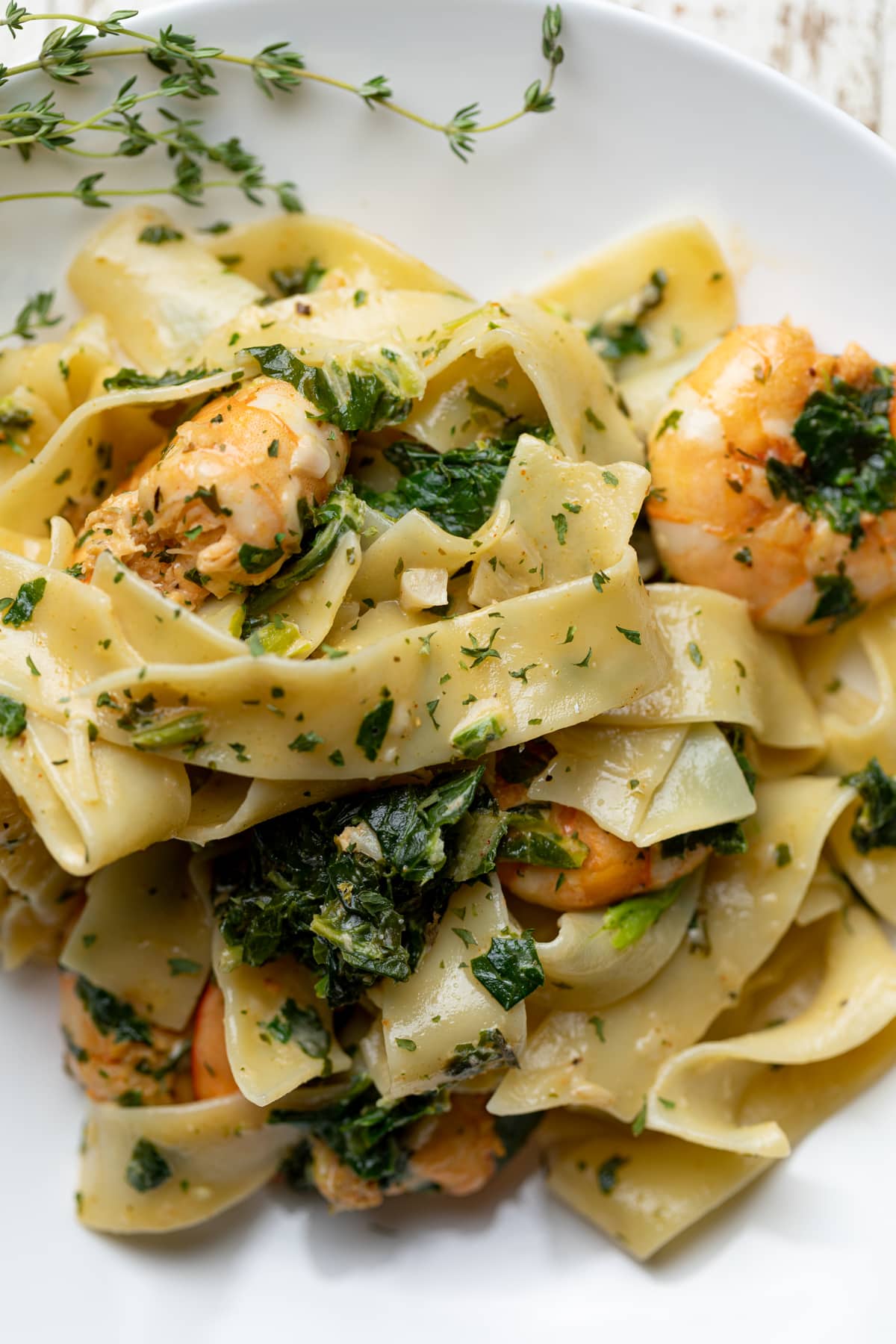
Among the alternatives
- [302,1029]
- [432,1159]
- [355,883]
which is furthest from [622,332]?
[432,1159]

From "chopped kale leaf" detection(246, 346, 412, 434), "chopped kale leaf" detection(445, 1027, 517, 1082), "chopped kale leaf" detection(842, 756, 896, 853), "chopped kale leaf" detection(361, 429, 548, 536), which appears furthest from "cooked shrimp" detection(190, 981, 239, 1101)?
"chopped kale leaf" detection(842, 756, 896, 853)

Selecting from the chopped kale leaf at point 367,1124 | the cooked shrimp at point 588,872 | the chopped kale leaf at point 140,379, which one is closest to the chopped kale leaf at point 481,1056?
the chopped kale leaf at point 367,1124

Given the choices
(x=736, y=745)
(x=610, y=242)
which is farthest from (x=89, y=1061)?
(x=610, y=242)

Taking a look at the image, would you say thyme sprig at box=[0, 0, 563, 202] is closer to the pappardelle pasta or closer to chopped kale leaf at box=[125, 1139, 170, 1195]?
the pappardelle pasta

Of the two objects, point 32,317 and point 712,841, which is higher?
point 32,317

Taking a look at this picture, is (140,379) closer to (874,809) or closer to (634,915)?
(634,915)

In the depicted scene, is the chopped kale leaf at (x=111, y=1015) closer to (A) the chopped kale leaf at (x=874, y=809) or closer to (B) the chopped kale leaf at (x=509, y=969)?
(B) the chopped kale leaf at (x=509, y=969)

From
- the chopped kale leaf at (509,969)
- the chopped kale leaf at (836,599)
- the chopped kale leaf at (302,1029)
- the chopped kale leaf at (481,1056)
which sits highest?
the chopped kale leaf at (836,599)
